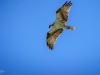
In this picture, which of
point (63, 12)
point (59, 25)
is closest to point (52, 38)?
point (59, 25)

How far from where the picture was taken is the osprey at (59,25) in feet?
83.1

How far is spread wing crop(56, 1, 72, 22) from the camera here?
25.2m

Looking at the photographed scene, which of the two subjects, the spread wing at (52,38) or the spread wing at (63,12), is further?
the spread wing at (52,38)

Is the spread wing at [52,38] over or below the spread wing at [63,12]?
below

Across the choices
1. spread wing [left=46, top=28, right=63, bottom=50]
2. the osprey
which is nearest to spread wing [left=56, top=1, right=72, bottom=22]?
the osprey

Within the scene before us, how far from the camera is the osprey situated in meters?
25.3

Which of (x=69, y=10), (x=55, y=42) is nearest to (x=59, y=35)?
(x=55, y=42)

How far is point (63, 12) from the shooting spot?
83.4ft

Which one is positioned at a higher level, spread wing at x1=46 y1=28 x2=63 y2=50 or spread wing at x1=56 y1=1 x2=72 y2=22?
spread wing at x1=56 y1=1 x2=72 y2=22

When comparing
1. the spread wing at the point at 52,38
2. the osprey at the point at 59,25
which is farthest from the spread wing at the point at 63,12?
the spread wing at the point at 52,38

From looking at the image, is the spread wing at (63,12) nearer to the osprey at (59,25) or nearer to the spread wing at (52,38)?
the osprey at (59,25)

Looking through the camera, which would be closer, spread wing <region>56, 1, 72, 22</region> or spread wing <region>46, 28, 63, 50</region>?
spread wing <region>56, 1, 72, 22</region>

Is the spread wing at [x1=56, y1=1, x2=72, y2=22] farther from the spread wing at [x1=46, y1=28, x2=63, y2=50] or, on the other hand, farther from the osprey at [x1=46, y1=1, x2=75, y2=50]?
the spread wing at [x1=46, y1=28, x2=63, y2=50]

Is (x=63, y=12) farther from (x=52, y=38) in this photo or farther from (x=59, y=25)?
(x=52, y=38)
